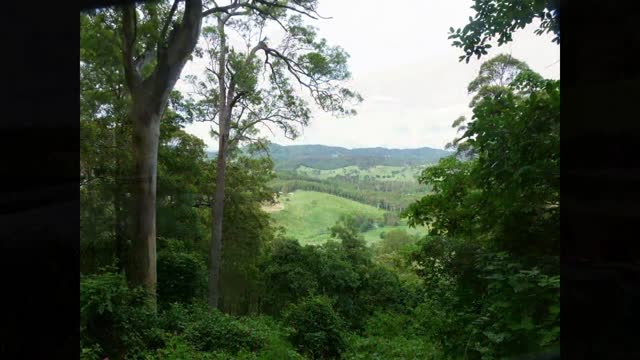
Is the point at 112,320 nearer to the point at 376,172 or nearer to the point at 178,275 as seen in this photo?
the point at 178,275

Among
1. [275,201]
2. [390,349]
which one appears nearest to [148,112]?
[275,201]

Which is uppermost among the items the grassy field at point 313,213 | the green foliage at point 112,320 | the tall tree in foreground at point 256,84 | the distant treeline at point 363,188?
the tall tree in foreground at point 256,84

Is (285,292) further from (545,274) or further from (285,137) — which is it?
(545,274)

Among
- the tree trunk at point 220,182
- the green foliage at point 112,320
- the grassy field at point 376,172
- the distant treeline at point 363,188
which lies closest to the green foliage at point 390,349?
the distant treeline at point 363,188

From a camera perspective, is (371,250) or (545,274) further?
(371,250)

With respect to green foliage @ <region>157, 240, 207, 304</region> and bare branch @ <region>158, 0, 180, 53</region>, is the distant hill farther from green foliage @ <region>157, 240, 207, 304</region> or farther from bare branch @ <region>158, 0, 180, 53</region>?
bare branch @ <region>158, 0, 180, 53</region>

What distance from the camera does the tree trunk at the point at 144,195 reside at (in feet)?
9.71

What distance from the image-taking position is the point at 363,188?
296cm

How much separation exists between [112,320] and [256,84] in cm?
189

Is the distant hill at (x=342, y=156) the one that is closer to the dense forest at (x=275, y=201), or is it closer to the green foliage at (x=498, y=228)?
the dense forest at (x=275, y=201)
